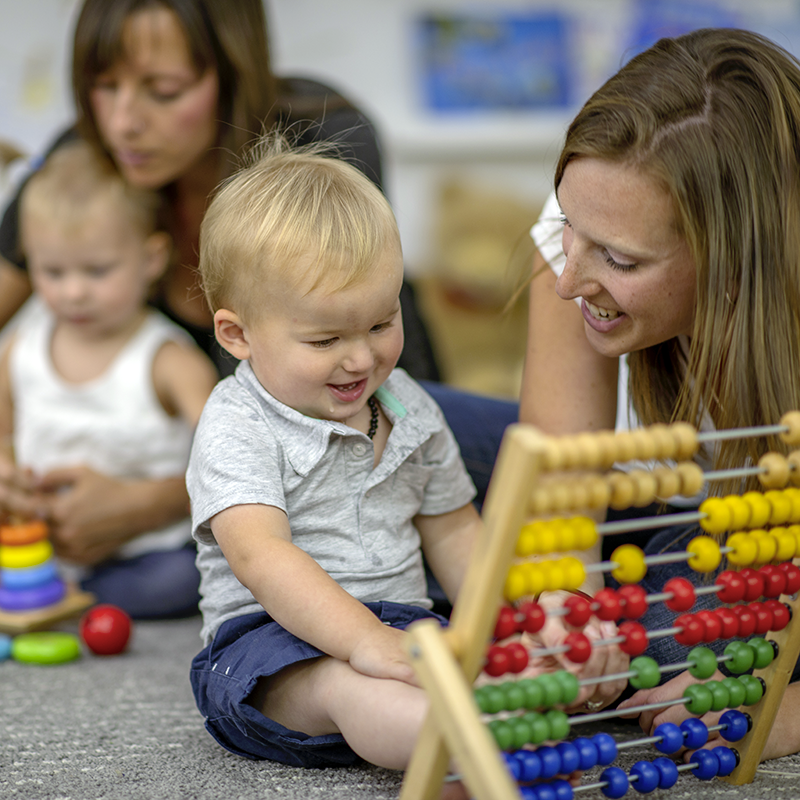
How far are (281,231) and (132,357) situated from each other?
3.14 feet

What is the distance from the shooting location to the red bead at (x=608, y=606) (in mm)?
841

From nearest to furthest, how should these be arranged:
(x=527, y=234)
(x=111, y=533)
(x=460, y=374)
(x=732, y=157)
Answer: (x=732, y=157), (x=527, y=234), (x=111, y=533), (x=460, y=374)

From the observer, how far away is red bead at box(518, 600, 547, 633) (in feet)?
2.71

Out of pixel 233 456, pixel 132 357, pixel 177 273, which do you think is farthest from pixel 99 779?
pixel 177 273

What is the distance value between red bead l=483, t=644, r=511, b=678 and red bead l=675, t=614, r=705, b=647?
0.61ft

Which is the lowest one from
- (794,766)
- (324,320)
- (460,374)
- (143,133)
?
(460,374)

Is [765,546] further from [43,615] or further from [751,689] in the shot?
[43,615]

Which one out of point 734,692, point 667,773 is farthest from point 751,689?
point 667,773

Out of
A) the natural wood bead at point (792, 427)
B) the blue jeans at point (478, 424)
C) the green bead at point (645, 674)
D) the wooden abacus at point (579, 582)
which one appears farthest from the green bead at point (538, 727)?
the blue jeans at point (478, 424)

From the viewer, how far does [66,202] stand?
176 centimetres

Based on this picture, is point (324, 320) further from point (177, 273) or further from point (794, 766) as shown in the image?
point (177, 273)

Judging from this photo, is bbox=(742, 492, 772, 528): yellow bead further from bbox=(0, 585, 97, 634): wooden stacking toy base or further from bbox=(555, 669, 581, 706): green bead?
bbox=(0, 585, 97, 634): wooden stacking toy base

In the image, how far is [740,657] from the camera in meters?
0.92

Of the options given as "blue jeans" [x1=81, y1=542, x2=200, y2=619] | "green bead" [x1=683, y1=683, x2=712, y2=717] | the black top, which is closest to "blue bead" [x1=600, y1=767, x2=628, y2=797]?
"green bead" [x1=683, y1=683, x2=712, y2=717]
